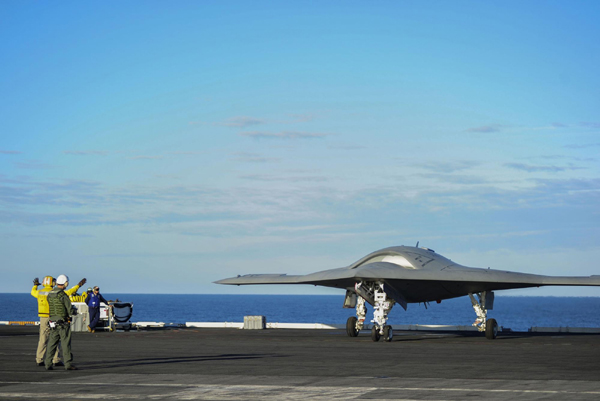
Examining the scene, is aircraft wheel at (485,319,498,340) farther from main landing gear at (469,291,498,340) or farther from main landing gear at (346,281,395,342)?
main landing gear at (346,281,395,342)

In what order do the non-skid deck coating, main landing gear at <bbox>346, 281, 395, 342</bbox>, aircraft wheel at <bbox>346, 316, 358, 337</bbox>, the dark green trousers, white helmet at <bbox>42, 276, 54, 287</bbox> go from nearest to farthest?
the non-skid deck coating
the dark green trousers
white helmet at <bbox>42, 276, 54, 287</bbox>
main landing gear at <bbox>346, 281, 395, 342</bbox>
aircraft wheel at <bbox>346, 316, 358, 337</bbox>

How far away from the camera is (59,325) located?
50.4 feet

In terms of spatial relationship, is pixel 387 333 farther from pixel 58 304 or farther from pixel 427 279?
pixel 58 304

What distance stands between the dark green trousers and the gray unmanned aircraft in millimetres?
11545

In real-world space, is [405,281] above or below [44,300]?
above

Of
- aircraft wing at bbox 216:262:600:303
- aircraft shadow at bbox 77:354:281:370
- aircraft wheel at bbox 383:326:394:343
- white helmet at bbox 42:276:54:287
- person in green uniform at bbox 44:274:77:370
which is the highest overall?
aircraft wing at bbox 216:262:600:303

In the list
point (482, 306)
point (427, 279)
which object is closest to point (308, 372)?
point (427, 279)

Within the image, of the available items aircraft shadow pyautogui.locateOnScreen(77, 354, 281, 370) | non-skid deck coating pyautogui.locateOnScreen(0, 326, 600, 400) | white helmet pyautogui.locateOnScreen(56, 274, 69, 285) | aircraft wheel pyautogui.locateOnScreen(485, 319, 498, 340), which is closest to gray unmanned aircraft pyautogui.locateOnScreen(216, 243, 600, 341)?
aircraft wheel pyautogui.locateOnScreen(485, 319, 498, 340)

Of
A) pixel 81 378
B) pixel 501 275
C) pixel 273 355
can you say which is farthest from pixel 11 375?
pixel 501 275

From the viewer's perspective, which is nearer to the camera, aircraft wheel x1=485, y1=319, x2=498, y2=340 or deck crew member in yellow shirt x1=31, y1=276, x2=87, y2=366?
deck crew member in yellow shirt x1=31, y1=276, x2=87, y2=366

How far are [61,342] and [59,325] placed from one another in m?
0.36

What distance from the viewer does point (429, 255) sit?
2880cm

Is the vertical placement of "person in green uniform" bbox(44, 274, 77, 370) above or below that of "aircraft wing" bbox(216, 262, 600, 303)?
below

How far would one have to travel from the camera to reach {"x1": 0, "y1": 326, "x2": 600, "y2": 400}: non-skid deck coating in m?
11.3
